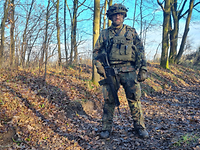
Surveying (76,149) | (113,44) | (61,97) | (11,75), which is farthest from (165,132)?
(11,75)

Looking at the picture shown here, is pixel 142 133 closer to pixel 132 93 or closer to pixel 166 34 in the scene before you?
pixel 132 93

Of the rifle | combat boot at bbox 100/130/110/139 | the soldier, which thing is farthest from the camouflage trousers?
combat boot at bbox 100/130/110/139

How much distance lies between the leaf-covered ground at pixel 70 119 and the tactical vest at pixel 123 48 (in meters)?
1.88

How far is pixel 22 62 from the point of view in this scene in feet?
30.6

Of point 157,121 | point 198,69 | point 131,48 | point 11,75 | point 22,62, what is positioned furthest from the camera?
point 198,69

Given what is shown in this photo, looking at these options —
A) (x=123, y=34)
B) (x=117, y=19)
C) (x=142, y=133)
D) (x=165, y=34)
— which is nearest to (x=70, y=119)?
(x=142, y=133)

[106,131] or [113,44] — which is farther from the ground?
[113,44]

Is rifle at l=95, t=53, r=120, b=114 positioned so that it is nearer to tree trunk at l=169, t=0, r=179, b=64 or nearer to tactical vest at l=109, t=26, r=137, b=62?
tactical vest at l=109, t=26, r=137, b=62

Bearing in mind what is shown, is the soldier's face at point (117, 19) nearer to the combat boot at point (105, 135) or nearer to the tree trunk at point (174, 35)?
the combat boot at point (105, 135)

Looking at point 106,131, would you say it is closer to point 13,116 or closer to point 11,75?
point 13,116

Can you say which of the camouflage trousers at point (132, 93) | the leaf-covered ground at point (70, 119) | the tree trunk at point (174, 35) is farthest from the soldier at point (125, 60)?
the tree trunk at point (174, 35)

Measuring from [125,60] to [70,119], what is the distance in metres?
2.60

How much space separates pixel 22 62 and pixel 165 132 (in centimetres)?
868

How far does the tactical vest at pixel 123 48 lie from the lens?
11.5 ft
